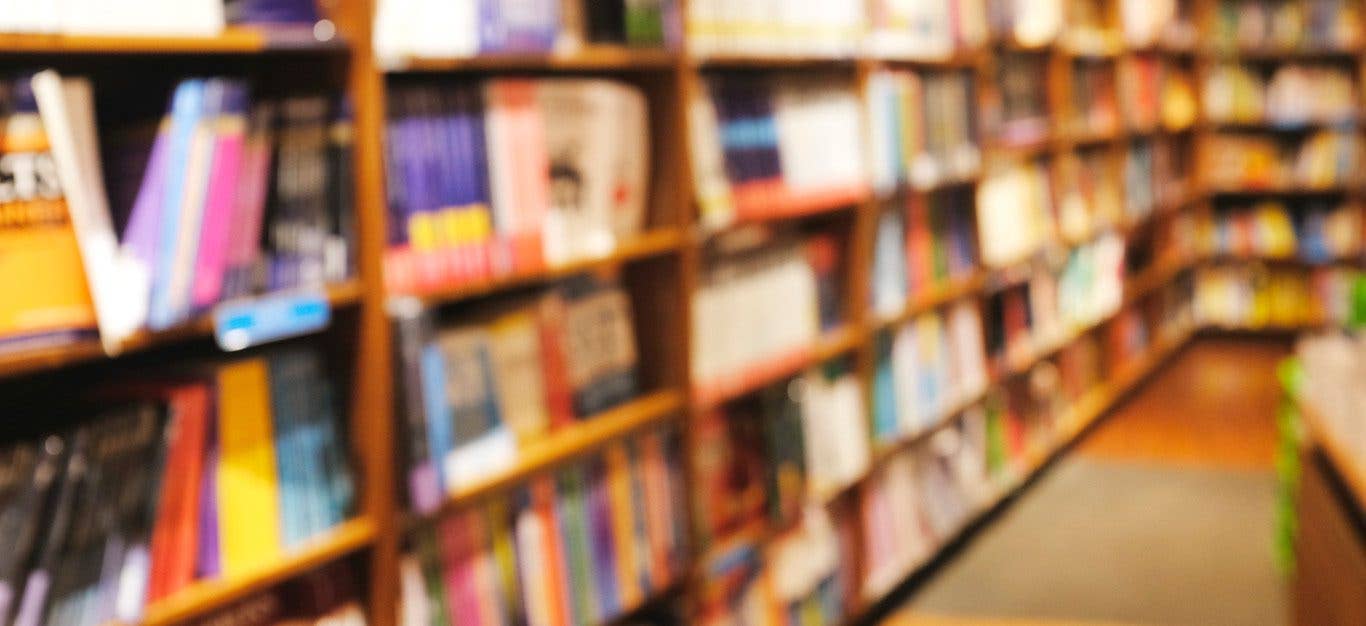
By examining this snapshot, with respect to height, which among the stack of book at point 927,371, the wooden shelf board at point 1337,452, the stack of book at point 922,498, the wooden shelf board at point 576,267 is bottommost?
the stack of book at point 922,498

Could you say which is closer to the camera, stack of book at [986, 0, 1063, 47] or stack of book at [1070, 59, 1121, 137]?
stack of book at [986, 0, 1063, 47]

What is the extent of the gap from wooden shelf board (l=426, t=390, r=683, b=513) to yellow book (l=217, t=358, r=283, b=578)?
0.24 m

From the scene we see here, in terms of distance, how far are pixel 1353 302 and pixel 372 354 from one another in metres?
2.24

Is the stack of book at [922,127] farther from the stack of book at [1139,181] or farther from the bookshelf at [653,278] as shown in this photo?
the stack of book at [1139,181]

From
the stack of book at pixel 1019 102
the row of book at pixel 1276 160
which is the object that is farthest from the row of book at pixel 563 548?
the row of book at pixel 1276 160

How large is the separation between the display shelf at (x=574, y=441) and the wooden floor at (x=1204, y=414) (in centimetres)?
305

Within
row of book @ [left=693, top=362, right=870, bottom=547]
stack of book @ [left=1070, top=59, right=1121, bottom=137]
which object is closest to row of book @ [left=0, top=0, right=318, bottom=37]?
row of book @ [left=693, top=362, right=870, bottom=547]

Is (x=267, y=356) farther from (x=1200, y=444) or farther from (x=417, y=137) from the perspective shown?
(x=1200, y=444)

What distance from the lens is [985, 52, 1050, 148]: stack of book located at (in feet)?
13.4

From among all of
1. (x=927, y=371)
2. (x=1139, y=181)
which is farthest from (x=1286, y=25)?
(x=927, y=371)

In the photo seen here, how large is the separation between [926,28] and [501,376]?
77.0 inches

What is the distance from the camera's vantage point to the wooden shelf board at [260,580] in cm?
158

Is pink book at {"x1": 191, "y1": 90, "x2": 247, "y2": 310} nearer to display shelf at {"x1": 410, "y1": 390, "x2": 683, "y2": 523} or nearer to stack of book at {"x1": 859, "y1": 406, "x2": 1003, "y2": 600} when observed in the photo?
display shelf at {"x1": 410, "y1": 390, "x2": 683, "y2": 523}

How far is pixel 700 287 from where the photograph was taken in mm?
2623
